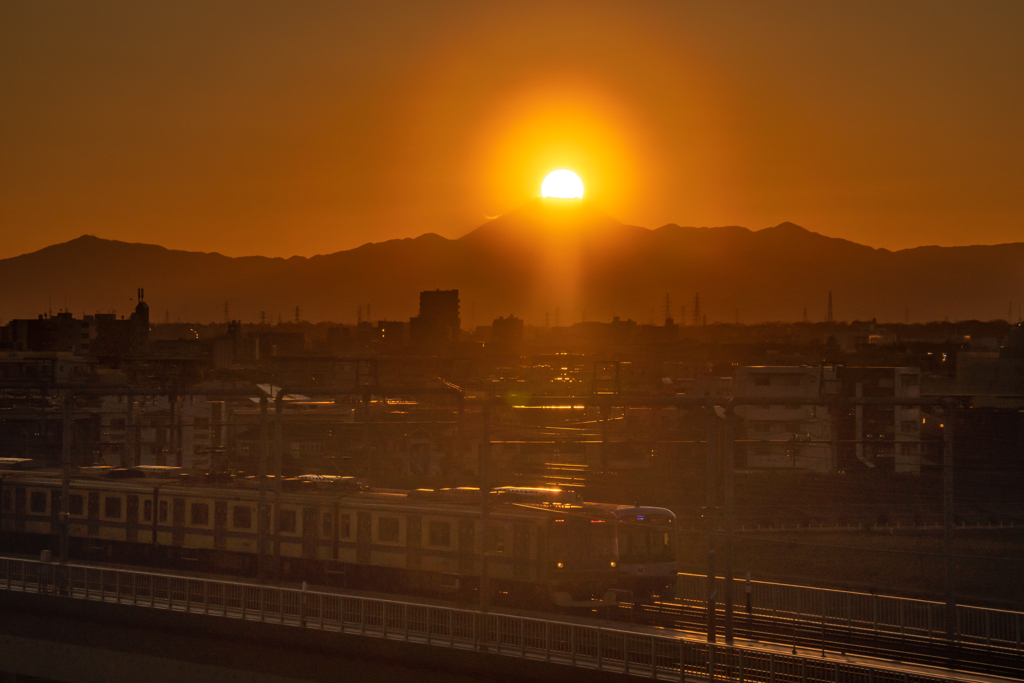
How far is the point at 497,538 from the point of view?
50.3ft

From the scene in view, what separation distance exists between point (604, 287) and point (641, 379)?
119756mm

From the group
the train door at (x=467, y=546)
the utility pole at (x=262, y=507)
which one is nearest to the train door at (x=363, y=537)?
the utility pole at (x=262, y=507)

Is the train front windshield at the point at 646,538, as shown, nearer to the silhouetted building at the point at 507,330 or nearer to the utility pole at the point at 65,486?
the utility pole at the point at 65,486

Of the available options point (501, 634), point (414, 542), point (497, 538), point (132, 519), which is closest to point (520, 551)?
point (497, 538)

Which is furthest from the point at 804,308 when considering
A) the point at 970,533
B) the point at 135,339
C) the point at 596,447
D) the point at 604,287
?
the point at 596,447

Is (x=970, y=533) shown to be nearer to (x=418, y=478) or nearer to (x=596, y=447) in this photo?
(x=596, y=447)

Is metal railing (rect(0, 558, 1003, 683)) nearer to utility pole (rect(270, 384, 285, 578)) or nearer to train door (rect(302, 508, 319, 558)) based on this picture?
utility pole (rect(270, 384, 285, 578))

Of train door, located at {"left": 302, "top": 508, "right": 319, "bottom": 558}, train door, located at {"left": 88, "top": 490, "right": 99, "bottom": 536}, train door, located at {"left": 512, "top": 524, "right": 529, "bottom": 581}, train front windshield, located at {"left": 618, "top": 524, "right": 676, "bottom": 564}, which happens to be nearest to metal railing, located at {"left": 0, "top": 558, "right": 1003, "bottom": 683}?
train door, located at {"left": 512, "top": 524, "right": 529, "bottom": 581}

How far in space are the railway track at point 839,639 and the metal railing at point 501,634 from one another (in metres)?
0.88

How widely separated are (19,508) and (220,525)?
5.51 meters

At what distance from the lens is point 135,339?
83.9 m

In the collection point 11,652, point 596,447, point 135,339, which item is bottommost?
point 11,652

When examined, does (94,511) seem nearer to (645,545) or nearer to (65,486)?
(65,486)

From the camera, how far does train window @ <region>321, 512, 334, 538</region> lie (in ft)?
55.8
